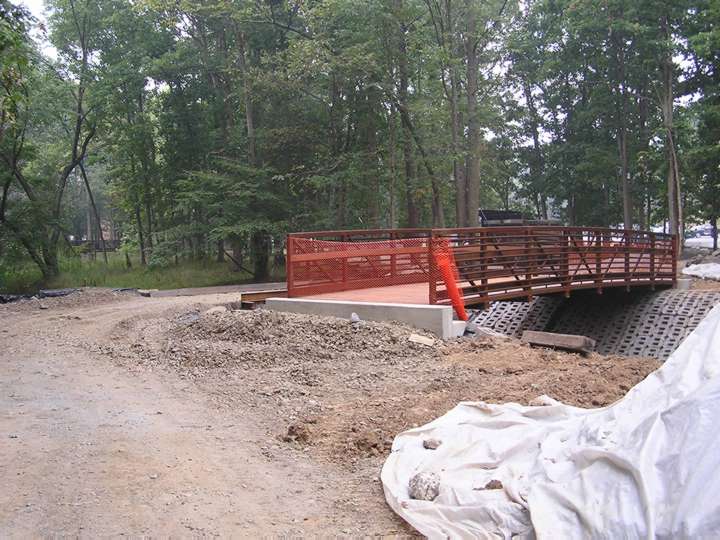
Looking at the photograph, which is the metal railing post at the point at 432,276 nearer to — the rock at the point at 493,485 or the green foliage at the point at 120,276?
the rock at the point at 493,485

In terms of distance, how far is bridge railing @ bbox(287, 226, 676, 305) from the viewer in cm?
893

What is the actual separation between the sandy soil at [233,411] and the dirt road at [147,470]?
14 mm

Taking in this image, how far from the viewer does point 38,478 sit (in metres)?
3.83

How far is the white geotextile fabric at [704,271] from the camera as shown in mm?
18550

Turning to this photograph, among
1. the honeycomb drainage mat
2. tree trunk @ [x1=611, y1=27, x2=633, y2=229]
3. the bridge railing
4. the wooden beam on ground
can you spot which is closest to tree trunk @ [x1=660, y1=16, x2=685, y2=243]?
tree trunk @ [x1=611, y1=27, x2=633, y2=229]

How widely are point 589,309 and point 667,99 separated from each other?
53.2 feet

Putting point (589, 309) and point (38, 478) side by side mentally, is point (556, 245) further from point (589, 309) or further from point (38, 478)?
point (38, 478)

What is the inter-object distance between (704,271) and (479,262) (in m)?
13.9

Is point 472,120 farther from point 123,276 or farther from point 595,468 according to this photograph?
point 595,468

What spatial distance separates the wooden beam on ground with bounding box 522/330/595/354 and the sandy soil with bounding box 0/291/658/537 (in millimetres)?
300

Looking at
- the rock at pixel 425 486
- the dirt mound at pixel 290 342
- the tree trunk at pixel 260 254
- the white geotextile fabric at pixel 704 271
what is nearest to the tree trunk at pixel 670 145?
the white geotextile fabric at pixel 704 271

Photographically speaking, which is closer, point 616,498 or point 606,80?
point 616,498

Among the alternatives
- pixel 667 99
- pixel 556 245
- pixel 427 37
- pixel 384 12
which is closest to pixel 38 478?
pixel 556 245

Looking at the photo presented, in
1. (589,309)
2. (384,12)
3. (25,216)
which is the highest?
(384,12)
